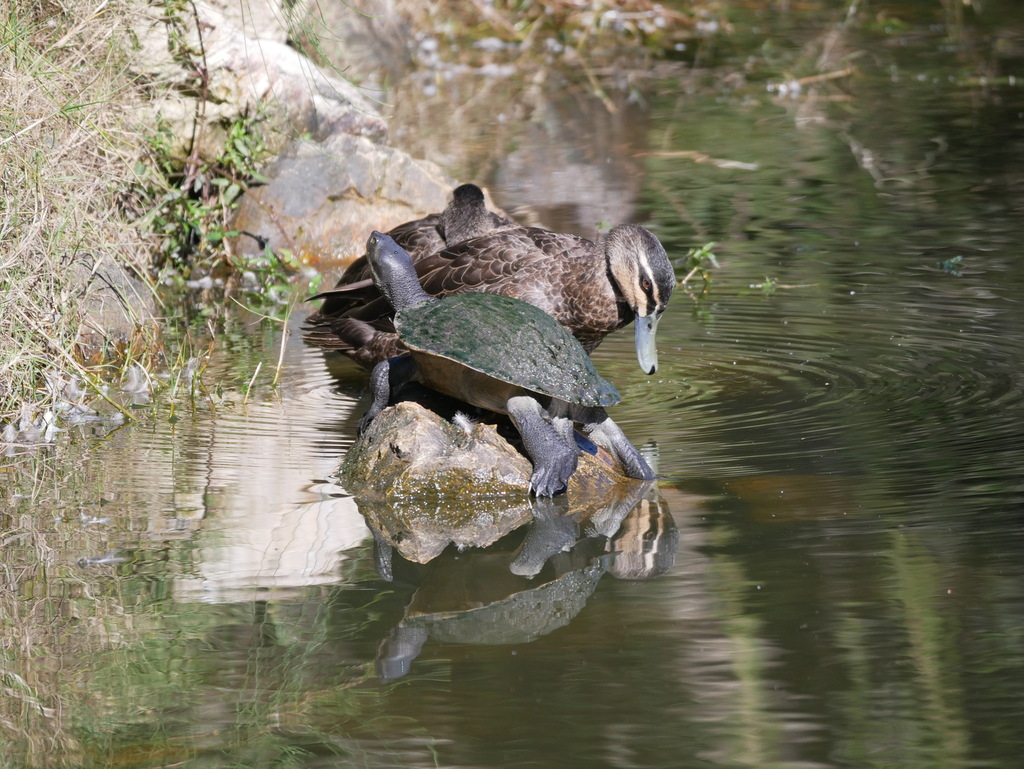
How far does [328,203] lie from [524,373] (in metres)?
5.32

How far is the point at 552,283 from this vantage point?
6.33 meters

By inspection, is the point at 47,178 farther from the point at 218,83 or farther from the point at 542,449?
the point at 218,83

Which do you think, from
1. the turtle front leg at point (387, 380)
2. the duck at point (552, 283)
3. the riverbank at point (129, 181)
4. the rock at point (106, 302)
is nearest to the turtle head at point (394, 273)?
the turtle front leg at point (387, 380)

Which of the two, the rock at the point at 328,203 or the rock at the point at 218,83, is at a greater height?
the rock at the point at 218,83

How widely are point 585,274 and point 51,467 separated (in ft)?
8.05

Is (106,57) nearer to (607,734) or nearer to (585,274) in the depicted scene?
(585,274)

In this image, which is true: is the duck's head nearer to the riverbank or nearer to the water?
the water

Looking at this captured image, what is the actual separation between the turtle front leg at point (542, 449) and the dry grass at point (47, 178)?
2.26 m

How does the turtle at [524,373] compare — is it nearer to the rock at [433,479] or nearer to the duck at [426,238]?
the rock at [433,479]

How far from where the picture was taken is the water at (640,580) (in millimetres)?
3506

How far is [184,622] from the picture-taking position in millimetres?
4215

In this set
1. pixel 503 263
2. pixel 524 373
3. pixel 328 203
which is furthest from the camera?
Result: pixel 328 203

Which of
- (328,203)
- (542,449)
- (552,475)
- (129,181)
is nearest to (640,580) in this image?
(552,475)

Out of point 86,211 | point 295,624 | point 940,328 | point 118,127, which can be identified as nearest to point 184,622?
point 295,624
